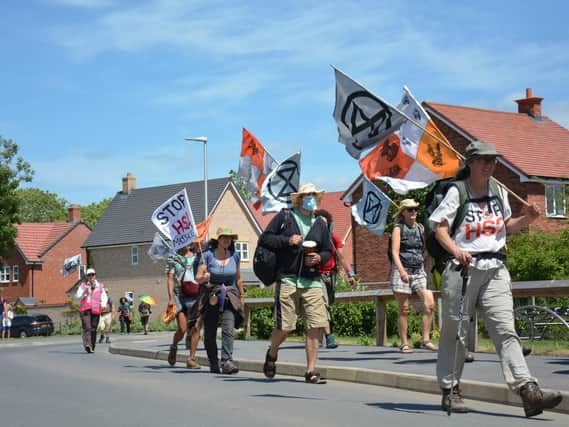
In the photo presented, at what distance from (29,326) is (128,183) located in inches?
963

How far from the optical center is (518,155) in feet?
143

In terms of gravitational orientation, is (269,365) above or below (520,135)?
below

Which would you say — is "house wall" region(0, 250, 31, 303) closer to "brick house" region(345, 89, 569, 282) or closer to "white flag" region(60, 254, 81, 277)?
"brick house" region(345, 89, 569, 282)

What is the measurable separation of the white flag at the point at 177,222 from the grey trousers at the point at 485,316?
7.92m

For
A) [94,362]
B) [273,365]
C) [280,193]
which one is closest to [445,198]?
[273,365]

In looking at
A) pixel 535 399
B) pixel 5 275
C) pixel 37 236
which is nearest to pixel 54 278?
pixel 5 275

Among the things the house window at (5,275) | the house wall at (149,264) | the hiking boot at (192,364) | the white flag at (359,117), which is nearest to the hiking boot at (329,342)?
the hiking boot at (192,364)

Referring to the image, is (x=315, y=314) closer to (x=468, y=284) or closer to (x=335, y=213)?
(x=468, y=284)

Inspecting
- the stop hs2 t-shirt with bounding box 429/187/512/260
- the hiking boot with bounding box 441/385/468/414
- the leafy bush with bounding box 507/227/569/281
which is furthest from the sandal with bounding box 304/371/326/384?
the leafy bush with bounding box 507/227/569/281

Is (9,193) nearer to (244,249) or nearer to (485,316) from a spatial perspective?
(244,249)

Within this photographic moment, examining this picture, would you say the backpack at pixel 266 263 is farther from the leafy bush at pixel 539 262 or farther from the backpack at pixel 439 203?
the leafy bush at pixel 539 262

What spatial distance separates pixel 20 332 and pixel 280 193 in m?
40.9

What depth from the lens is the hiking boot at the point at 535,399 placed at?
23.9ft

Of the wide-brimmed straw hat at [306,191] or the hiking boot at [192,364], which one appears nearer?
the wide-brimmed straw hat at [306,191]
